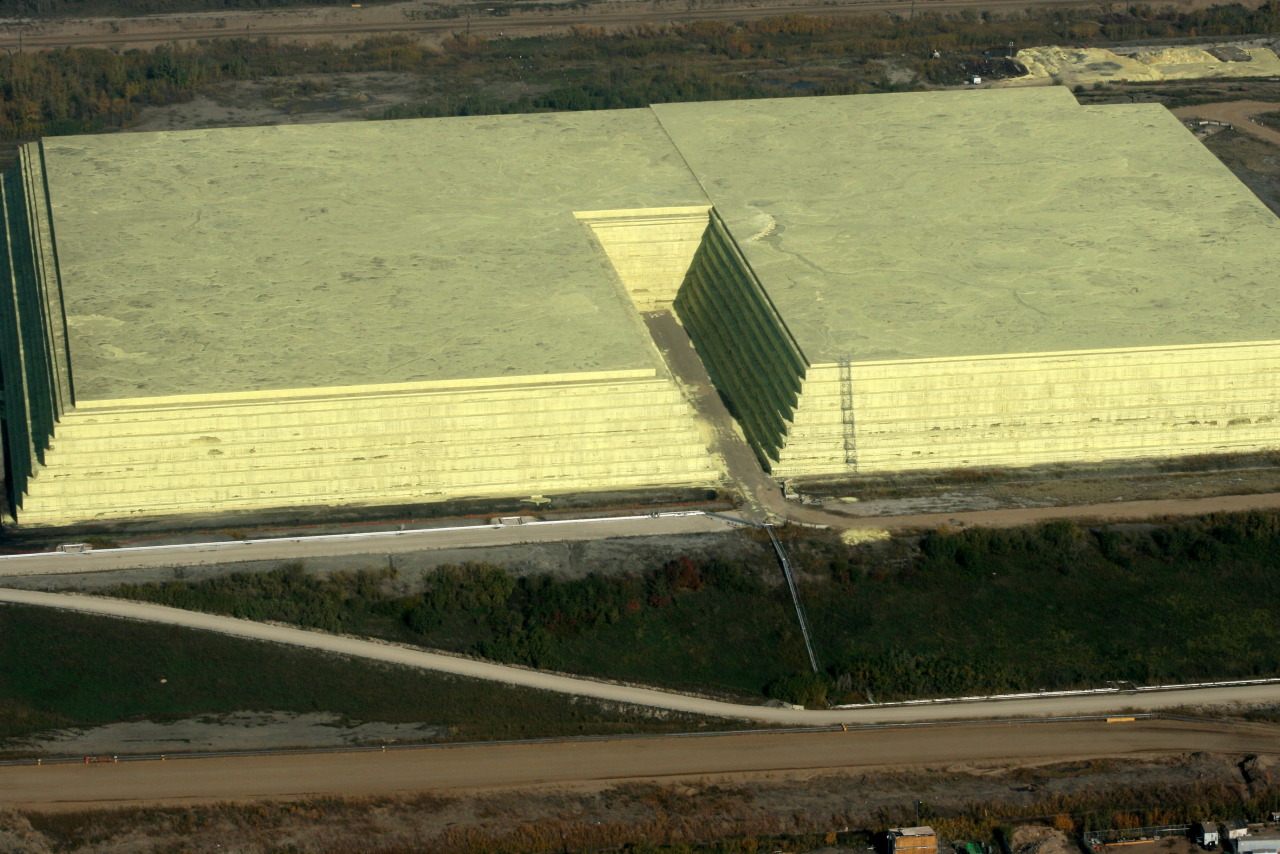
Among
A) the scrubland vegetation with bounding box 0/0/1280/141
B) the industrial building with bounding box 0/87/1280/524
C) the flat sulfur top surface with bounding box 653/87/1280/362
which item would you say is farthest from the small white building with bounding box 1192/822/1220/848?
the scrubland vegetation with bounding box 0/0/1280/141

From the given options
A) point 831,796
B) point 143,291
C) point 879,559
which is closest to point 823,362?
point 879,559

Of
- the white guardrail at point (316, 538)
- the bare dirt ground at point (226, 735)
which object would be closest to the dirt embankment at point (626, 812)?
the bare dirt ground at point (226, 735)

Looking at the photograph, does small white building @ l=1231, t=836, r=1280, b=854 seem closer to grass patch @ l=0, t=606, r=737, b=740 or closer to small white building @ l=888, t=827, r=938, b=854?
small white building @ l=888, t=827, r=938, b=854

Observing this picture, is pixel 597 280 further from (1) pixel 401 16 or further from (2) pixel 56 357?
(1) pixel 401 16

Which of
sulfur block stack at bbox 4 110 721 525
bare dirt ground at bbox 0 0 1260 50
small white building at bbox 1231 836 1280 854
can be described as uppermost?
sulfur block stack at bbox 4 110 721 525

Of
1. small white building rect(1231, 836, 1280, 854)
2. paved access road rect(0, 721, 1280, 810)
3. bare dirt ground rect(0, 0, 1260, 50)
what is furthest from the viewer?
bare dirt ground rect(0, 0, 1260, 50)

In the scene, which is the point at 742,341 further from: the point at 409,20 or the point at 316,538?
the point at 409,20

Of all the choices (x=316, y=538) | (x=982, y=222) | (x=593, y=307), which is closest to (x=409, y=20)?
(x=982, y=222)
